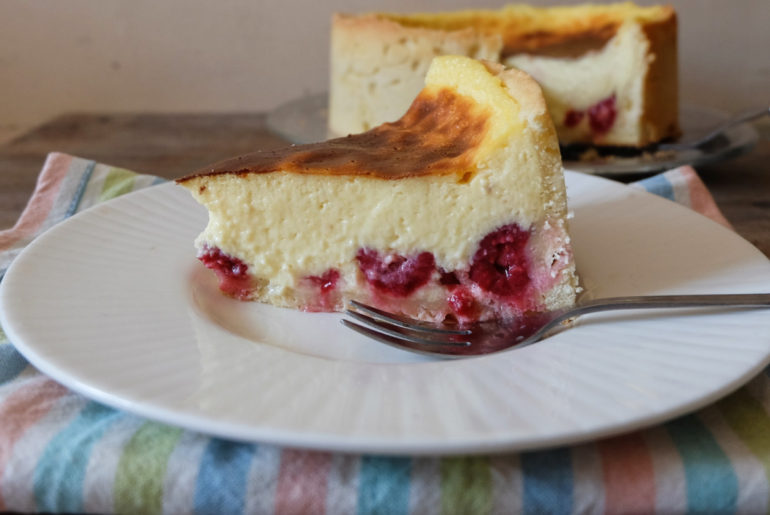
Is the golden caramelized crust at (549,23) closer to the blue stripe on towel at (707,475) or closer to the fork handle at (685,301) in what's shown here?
the fork handle at (685,301)

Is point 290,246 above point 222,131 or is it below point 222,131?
above

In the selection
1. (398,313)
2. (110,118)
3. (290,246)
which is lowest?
(110,118)

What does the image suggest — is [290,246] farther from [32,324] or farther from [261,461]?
[261,461]

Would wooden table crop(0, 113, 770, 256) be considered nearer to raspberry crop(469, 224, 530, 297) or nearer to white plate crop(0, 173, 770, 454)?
white plate crop(0, 173, 770, 454)

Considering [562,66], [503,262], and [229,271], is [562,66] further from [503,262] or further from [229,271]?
[229,271]

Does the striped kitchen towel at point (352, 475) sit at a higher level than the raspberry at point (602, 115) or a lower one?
higher

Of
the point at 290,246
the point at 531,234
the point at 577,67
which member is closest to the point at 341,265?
the point at 290,246

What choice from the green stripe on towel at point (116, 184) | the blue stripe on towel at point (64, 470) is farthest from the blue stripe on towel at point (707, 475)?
the green stripe on towel at point (116, 184)
